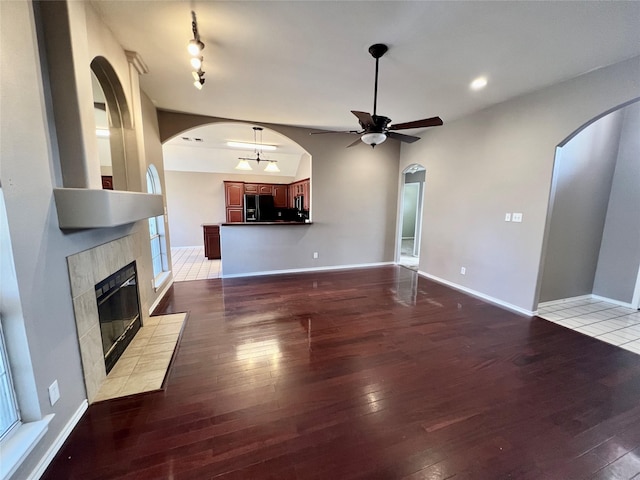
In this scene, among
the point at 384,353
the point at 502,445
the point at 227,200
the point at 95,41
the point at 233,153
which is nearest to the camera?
the point at 502,445

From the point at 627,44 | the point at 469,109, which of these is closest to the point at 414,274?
the point at 469,109

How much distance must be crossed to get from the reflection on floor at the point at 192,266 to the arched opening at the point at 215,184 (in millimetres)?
29

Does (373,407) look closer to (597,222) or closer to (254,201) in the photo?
(597,222)

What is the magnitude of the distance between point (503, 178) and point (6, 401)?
5.09 m

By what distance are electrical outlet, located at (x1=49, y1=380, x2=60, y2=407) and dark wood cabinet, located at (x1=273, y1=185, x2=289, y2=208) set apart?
6983 mm

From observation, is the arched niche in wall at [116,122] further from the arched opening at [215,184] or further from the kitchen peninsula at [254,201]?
the kitchen peninsula at [254,201]

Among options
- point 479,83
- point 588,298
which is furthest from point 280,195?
point 588,298

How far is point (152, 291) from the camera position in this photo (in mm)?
3420

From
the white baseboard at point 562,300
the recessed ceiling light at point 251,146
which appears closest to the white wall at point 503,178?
the white baseboard at point 562,300

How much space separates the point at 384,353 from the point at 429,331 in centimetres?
77

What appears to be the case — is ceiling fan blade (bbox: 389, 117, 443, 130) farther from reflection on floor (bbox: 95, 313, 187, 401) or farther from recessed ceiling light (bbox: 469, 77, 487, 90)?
reflection on floor (bbox: 95, 313, 187, 401)

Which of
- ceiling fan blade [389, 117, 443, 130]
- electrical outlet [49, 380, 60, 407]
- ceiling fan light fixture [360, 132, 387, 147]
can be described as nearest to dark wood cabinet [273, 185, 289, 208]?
ceiling fan light fixture [360, 132, 387, 147]

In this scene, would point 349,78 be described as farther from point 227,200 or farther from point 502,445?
point 227,200

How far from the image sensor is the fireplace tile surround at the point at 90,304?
5.59ft
